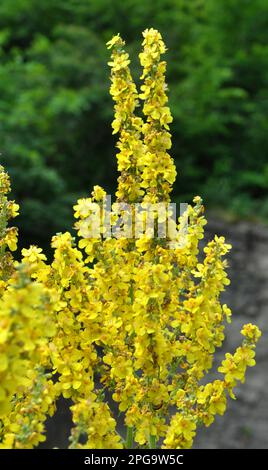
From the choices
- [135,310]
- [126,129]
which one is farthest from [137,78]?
[135,310]

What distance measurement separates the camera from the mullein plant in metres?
2.09

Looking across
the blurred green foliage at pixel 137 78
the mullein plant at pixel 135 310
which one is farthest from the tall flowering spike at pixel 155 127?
the blurred green foliage at pixel 137 78

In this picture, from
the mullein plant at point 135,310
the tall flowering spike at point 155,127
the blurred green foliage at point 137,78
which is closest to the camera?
the mullein plant at point 135,310

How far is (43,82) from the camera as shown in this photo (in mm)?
8969

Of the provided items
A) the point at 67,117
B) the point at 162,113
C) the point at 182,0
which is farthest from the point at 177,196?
the point at 162,113

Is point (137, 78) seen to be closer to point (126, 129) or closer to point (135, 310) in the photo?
point (126, 129)

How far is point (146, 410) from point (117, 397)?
10cm

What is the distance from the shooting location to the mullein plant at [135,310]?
209 centimetres

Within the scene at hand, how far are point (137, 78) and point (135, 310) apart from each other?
6914mm

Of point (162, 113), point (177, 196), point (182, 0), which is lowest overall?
point (162, 113)

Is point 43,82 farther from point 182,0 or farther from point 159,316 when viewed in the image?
point 159,316

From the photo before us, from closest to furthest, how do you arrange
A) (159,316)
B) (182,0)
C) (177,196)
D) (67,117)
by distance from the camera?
(159,316) → (67,117) → (177,196) → (182,0)

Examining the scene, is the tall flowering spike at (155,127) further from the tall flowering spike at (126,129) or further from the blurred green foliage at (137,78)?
the blurred green foliage at (137,78)

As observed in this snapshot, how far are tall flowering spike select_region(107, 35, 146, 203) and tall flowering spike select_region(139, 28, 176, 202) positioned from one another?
1.6 inches
